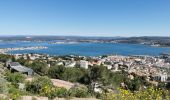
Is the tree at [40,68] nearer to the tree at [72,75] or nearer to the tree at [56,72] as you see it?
the tree at [56,72]

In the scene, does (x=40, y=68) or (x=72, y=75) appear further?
(x=40, y=68)

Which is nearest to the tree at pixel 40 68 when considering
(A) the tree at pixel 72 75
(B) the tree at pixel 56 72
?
(B) the tree at pixel 56 72

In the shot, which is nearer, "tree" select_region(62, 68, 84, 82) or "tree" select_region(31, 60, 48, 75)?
"tree" select_region(62, 68, 84, 82)

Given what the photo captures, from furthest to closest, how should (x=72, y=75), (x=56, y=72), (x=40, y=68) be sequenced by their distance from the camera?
(x=40, y=68), (x=56, y=72), (x=72, y=75)

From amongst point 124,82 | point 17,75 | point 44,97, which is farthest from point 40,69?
point 44,97

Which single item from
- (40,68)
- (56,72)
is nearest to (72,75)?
(56,72)

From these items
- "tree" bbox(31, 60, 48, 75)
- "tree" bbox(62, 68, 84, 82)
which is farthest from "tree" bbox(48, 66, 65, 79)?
"tree" bbox(31, 60, 48, 75)

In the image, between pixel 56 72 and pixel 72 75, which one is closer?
pixel 72 75

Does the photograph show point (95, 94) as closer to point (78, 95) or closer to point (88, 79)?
point (78, 95)

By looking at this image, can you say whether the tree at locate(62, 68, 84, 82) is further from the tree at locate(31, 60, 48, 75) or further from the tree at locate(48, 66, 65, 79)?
the tree at locate(31, 60, 48, 75)

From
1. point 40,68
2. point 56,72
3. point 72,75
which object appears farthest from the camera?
point 40,68

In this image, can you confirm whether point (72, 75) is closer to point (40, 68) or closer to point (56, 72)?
point (56, 72)
